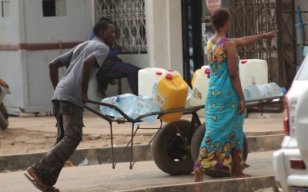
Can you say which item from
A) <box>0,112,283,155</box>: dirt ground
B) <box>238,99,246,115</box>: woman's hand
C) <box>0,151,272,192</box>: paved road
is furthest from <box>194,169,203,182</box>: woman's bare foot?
<box>0,112,283,155</box>: dirt ground

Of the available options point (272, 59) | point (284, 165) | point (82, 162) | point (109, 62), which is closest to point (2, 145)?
point (82, 162)

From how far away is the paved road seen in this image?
36.5ft

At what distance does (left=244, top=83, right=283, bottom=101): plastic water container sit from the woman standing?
73 centimetres

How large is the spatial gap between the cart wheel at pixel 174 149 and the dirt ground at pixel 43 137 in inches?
122

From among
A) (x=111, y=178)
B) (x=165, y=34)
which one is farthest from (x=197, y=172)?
(x=165, y=34)

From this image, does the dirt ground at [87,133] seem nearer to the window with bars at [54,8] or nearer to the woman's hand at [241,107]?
the window with bars at [54,8]

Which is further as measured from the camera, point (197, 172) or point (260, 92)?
point (260, 92)

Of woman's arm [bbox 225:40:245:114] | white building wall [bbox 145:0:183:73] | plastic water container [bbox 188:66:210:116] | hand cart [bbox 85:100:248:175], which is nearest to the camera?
woman's arm [bbox 225:40:245:114]

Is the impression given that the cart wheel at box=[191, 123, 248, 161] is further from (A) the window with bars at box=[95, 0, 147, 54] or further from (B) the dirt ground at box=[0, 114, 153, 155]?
(A) the window with bars at box=[95, 0, 147, 54]

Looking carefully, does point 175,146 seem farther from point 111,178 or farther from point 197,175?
point 197,175

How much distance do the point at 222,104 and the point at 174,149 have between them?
132cm

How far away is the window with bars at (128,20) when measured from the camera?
62.7ft

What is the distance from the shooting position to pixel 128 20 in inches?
758

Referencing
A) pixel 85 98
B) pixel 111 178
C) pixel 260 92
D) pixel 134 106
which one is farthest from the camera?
pixel 111 178
